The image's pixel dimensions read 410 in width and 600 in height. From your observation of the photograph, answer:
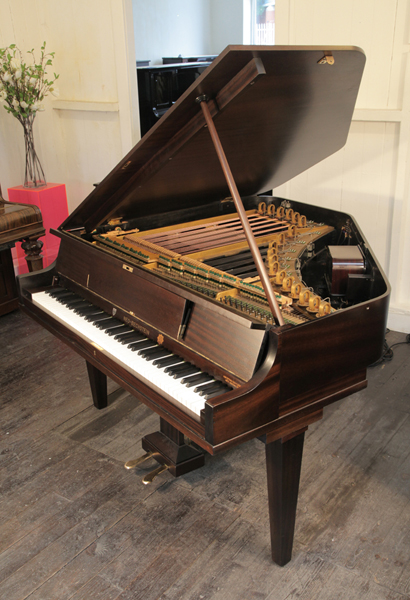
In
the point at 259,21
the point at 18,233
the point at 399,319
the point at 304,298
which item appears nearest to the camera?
the point at 304,298

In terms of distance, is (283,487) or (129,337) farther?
(129,337)

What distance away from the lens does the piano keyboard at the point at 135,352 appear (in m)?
1.58

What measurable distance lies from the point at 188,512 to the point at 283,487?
23.0 inches

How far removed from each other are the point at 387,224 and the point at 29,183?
2919 mm

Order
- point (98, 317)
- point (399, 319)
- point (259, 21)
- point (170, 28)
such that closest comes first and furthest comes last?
point (98, 317)
point (399, 319)
point (170, 28)
point (259, 21)

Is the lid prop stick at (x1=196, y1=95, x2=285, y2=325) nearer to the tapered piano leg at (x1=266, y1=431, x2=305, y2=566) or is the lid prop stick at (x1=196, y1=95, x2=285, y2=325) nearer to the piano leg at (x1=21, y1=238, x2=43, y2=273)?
the tapered piano leg at (x1=266, y1=431, x2=305, y2=566)

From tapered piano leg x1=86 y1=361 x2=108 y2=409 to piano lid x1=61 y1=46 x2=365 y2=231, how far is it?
759 mm

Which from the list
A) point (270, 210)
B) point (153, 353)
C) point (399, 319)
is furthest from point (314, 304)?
point (399, 319)

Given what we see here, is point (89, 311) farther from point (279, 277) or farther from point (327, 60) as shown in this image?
point (327, 60)

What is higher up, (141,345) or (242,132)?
(242,132)

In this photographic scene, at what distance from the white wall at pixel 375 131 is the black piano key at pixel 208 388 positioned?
2379 millimetres

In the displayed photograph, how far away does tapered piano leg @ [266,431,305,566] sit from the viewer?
1.68 m

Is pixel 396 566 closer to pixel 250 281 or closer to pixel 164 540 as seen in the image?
pixel 164 540

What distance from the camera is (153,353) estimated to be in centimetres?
182
